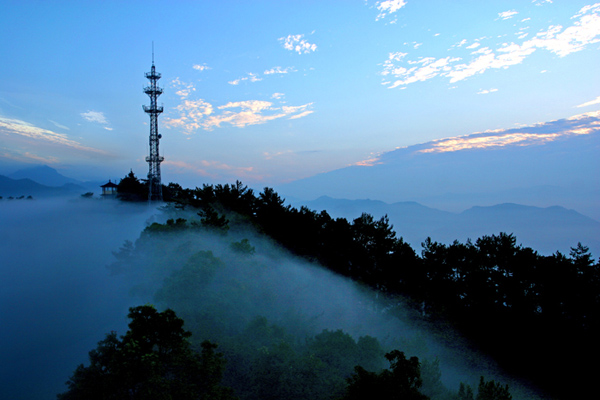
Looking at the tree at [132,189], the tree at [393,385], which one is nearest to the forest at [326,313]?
the tree at [393,385]

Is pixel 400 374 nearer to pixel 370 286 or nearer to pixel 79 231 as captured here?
pixel 370 286

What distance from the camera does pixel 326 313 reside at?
1405 inches

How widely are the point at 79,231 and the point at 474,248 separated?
67996mm

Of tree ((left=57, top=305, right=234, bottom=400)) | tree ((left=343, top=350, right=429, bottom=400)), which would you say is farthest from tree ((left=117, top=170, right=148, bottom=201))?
tree ((left=343, top=350, right=429, bottom=400))

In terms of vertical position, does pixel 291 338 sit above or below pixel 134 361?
below

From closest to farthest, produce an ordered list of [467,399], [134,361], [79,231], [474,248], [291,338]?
[134,361], [467,399], [291,338], [474,248], [79,231]

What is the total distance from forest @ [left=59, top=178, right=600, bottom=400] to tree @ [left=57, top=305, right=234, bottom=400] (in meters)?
0.05

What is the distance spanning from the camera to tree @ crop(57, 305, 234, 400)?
11.3 meters

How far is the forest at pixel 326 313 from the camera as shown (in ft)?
40.8

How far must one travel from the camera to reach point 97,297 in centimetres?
3741

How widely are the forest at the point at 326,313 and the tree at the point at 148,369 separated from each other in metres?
0.05

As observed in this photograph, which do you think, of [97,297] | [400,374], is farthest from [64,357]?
[400,374]

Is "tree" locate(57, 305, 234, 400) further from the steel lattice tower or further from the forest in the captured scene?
the steel lattice tower

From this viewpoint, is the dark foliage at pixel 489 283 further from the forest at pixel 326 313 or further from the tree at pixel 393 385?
the tree at pixel 393 385
